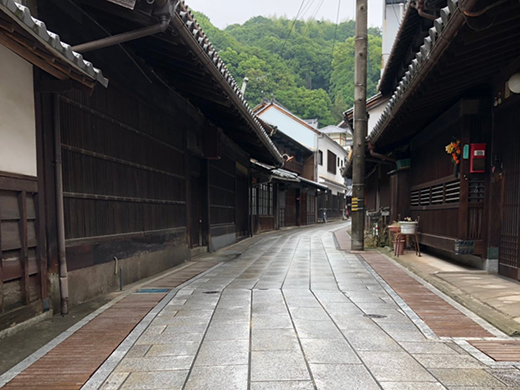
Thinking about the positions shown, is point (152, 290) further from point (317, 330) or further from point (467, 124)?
point (467, 124)

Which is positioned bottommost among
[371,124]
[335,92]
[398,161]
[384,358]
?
[384,358]

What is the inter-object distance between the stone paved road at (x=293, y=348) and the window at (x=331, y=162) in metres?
34.5

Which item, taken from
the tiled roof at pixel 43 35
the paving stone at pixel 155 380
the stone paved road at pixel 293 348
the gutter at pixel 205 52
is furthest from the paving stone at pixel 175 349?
the gutter at pixel 205 52

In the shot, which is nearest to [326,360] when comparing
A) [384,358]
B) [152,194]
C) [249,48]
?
[384,358]

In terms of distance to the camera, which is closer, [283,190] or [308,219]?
[283,190]

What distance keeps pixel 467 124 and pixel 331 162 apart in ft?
112

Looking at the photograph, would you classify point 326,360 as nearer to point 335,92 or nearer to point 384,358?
point 384,358

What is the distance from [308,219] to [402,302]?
27.6 m

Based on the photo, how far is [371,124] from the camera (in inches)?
749

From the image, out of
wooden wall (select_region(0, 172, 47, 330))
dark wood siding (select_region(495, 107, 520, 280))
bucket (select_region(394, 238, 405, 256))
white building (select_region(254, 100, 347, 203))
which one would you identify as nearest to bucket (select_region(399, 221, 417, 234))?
bucket (select_region(394, 238, 405, 256))

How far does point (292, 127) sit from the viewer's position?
37.2 metres

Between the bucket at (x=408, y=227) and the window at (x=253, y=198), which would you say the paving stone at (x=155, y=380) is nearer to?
the bucket at (x=408, y=227)

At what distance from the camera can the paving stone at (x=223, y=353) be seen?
3734 millimetres

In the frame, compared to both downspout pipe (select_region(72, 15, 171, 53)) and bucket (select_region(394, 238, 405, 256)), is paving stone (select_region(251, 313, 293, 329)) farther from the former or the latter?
bucket (select_region(394, 238, 405, 256))
